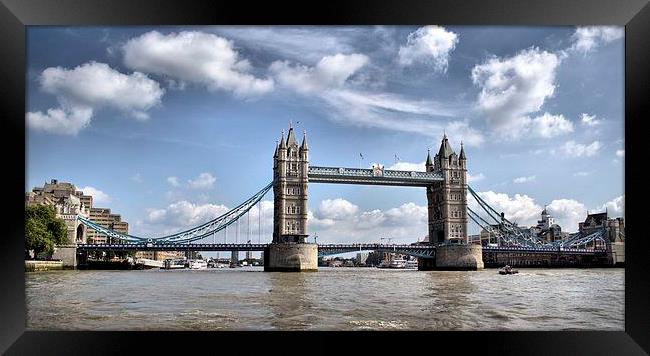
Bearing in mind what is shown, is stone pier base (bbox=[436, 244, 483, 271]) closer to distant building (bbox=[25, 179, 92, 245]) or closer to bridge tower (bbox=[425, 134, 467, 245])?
bridge tower (bbox=[425, 134, 467, 245])

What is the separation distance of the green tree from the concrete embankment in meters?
0.71

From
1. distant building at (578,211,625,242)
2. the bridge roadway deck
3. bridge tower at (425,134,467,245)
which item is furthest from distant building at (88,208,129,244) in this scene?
distant building at (578,211,625,242)

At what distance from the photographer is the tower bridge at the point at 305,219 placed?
4309 centimetres

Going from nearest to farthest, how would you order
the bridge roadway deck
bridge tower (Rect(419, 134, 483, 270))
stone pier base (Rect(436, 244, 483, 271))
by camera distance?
1. the bridge roadway deck
2. stone pier base (Rect(436, 244, 483, 271))
3. bridge tower (Rect(419, 134, 483, 270))

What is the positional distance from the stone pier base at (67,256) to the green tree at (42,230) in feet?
2.28

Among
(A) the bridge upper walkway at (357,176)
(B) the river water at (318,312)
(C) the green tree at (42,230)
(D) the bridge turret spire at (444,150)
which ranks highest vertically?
(D) the bridge turret spire at (444,150)

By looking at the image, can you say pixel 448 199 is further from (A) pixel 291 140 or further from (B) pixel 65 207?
(B) pixel 65 207

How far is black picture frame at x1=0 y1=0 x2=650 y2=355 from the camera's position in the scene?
768 centimetres

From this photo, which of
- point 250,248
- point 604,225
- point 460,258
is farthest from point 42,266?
point 604,225

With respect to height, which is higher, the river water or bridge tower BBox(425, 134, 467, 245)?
bridge tower BBox(425, 134, 467, 245)
